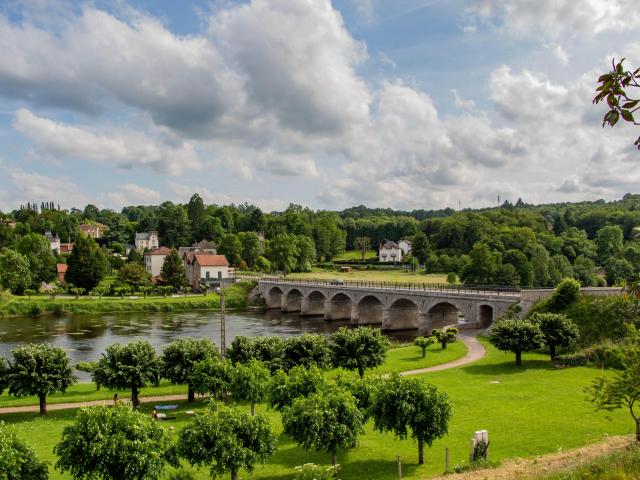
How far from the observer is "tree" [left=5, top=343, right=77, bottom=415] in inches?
1280

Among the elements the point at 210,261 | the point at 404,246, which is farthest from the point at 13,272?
the point at 404,246

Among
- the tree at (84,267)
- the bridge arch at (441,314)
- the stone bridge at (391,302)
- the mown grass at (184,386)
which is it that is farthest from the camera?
the tree at (84,267)

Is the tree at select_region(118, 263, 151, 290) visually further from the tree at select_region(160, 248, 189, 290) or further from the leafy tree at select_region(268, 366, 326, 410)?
the leafy tree at select_region(268, 366, 326, 410)

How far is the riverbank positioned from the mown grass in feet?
171

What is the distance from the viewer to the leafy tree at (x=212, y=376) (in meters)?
30.9

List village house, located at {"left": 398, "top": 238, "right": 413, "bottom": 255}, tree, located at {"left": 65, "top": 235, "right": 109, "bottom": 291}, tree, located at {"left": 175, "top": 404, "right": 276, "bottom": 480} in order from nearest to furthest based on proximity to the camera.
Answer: tree, located at {"left": 175, "top": 404, "right": 276, "bottom": 480} < tree, located at {"left": 65, "top": 235, "right": 109, "bottom": 291} < village house, located at {"left": 398, "top": 238, "right": 413, "bottom": 255}

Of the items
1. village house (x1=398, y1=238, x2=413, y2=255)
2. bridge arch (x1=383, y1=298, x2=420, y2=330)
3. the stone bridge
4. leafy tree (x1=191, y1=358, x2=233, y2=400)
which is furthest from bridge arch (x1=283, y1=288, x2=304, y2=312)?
village house (x1=398, y1=238, x2=413, y2=255)

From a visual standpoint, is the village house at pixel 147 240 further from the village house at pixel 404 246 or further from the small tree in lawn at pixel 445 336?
the small tree in lawn at pixel 445 336

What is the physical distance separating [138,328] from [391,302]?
3478cm

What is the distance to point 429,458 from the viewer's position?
Result: 79.5ft

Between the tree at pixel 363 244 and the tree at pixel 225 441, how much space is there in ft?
495

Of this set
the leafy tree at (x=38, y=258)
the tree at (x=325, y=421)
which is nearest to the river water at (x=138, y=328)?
the leafy tree at (x=38, y=258)

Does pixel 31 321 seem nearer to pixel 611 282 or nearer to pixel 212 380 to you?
pixel 212 380

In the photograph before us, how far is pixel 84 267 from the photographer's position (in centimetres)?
10400
